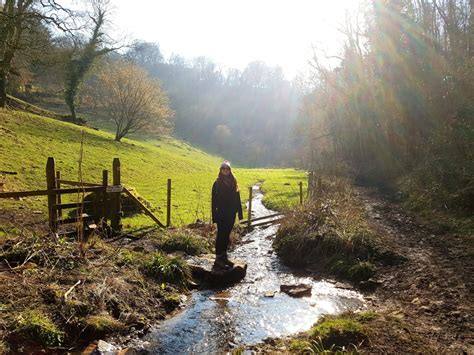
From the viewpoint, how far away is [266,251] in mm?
12844

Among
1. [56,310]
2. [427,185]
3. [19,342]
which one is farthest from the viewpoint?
[427,185]

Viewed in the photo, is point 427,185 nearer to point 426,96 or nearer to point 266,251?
point 426,96

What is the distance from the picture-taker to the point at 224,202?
10375mm

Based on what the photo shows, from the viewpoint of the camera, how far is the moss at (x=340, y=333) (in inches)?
229

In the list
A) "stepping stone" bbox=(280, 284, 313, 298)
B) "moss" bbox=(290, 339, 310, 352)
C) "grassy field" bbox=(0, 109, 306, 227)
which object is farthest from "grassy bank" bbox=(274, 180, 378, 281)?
"grassy field" bbox=(0, 109, 306, 227)

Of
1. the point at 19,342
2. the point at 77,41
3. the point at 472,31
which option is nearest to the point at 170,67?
the point at 77,41

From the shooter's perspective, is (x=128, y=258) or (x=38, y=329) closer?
(x=38, y=329)

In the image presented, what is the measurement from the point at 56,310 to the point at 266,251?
25.4 feet

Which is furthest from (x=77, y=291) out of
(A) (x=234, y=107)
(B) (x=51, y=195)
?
(A) (x=234, y=107)

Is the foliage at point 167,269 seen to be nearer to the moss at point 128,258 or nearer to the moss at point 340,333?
the moss at point 128,258

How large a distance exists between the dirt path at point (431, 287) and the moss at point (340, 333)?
45 centimetres

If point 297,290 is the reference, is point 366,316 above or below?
above

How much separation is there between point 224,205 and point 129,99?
128ft

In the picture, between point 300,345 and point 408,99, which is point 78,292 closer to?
point 300,345
